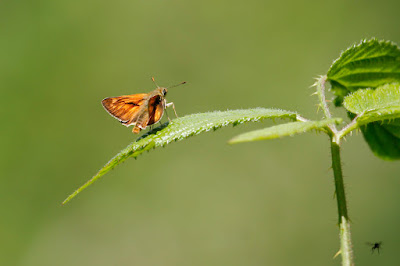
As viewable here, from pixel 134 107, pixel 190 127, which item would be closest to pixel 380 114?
pixel 190 127

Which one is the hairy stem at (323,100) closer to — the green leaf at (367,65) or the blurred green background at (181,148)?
the green leaf at (367,65)

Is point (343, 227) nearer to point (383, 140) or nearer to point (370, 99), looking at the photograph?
point (370, 99)

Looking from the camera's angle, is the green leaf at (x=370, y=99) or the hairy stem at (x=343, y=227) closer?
the hairy stem at (x=343, y=227)

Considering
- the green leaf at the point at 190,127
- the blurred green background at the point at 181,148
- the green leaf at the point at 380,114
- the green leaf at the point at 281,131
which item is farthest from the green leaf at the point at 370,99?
the blurred green background at the point at 181,148

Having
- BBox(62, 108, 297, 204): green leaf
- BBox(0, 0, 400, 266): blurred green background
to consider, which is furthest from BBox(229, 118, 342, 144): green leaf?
BBox(0, 0, 400, 266): blurred green background

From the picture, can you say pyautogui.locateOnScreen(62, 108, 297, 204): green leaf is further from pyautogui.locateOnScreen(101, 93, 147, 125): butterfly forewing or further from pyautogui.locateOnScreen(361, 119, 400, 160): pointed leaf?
pyautogui.locateOnScreen(101, 93, 147, 125): butterfly forewing

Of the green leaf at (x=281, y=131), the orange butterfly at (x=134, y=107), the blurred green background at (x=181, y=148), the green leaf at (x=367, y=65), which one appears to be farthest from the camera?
the blurred green background at (x=181, y=148)

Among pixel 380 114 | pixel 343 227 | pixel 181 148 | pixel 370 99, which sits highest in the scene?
pixel 181 148

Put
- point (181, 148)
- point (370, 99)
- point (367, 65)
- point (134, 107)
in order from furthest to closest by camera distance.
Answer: point (181, 148) < point (134, 107) < point (367, 65) < point (370, 99)
